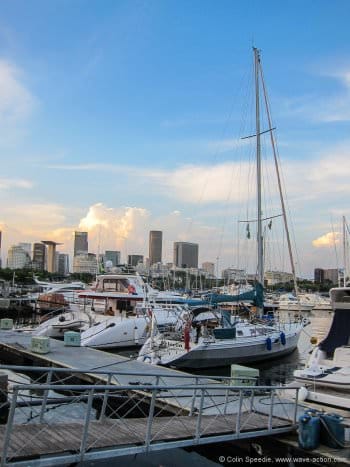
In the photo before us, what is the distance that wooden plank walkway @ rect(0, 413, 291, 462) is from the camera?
8312 mm

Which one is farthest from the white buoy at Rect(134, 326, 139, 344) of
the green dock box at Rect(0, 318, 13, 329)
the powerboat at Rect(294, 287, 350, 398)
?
the powerboat at Rect(294, 287, 350, 398)

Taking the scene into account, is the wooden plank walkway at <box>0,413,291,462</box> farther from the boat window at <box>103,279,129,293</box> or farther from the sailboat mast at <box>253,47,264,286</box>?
the boat window at <box>103,279,129,293</box>

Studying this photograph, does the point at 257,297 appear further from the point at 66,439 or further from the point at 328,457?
the point at 66,439

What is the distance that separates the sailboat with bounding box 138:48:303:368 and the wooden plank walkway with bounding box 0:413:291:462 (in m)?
11.1

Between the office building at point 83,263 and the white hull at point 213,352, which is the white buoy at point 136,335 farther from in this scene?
the office building at point 83,263

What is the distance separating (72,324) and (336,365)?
2117 centimetres

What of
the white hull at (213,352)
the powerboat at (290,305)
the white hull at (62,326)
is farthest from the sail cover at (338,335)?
the powerboat at (290,305)

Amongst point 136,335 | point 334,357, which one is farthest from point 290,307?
point 334,357

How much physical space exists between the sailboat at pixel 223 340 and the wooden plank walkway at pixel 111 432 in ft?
36.4

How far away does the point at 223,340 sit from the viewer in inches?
974

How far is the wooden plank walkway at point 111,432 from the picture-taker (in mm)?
8312

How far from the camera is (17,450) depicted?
8.02 m

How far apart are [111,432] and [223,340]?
51.2 feet

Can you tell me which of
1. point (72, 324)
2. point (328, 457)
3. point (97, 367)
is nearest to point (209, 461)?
point (328, 457)
